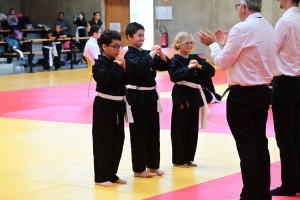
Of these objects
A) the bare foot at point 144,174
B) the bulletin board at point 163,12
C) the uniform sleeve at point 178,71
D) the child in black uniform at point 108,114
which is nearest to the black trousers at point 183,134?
the uniform sleeve at point 178,71

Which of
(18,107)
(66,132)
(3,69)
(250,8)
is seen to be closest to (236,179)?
(250,8)

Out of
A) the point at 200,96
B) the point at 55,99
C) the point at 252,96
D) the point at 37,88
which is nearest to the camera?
the point at 252,96

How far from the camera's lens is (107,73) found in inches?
257

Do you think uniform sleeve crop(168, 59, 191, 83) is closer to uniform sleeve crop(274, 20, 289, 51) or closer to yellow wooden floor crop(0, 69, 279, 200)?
yellow wooden floor crop(0, 69, 279, 200)

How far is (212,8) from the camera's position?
26266 millimetres

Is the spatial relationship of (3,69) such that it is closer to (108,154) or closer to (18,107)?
(18,107)

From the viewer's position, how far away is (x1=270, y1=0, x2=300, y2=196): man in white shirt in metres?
6.03

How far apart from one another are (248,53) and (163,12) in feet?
73.0

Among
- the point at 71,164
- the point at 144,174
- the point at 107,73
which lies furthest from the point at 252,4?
the point at 71,164

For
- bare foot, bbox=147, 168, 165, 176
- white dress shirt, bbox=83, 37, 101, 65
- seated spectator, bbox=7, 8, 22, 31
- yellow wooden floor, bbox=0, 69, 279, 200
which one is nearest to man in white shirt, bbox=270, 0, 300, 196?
yellow wooden floor, bbox=0, 69, 279, 200

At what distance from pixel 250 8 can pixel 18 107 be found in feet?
29.5

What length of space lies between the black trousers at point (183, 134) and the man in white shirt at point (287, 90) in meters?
1.69

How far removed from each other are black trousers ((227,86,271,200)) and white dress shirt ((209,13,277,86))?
10 cm

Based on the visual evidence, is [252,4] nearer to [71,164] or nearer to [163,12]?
[71,164]
